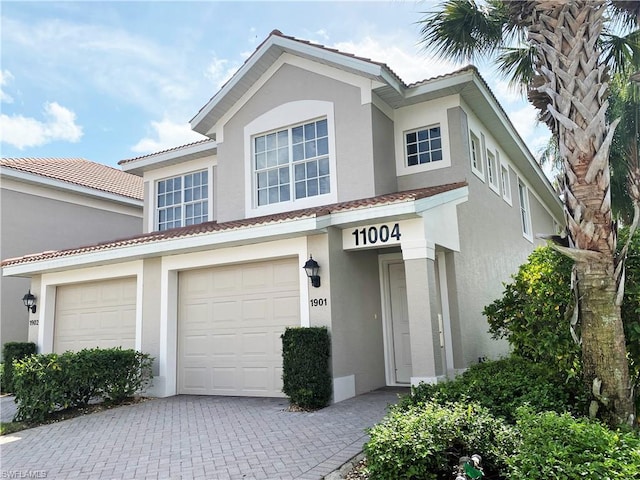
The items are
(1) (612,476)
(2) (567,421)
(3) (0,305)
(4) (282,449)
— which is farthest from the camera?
(3) (0,305)

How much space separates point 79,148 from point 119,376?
45.1ft

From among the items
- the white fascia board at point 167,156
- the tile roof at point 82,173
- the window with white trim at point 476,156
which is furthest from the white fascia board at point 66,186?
the window with white trim at point 476,156

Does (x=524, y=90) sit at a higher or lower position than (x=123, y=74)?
lower

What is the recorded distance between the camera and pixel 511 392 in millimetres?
5164

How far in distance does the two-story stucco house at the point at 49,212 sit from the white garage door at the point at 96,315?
1048mm

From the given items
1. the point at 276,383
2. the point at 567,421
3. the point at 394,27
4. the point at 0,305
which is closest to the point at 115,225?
the point at 0,305

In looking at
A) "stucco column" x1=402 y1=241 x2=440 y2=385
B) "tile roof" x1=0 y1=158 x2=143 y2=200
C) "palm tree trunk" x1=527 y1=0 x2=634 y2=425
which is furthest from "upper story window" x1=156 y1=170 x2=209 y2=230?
"palm tree trunk" x1=527 y1=0 x2=634 y2=425

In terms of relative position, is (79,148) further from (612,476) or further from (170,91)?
(612,476)

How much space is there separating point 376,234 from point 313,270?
1355 mm

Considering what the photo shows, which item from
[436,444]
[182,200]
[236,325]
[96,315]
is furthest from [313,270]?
[182,200]

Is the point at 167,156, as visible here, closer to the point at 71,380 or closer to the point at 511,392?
the point at 71,380

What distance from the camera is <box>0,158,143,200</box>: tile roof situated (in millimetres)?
15625

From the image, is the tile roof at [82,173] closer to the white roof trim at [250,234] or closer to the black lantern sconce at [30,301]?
the black lantern sconce at [30,301]

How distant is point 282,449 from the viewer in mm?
5910
